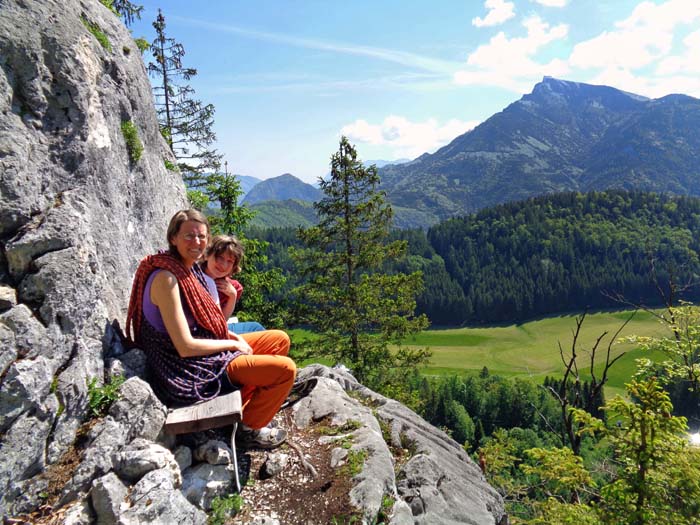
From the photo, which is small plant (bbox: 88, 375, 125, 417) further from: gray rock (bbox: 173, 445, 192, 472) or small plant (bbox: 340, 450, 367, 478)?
small plant (bbox: 340, 450, 367, 478)

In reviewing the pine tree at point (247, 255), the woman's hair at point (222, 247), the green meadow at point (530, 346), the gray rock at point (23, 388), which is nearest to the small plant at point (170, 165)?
the woman's hair at point (222, 247)

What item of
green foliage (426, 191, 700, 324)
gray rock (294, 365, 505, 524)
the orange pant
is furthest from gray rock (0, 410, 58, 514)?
green foliage (426, 191, 700, 324)

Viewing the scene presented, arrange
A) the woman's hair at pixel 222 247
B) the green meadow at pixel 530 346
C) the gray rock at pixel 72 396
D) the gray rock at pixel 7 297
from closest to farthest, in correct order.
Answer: the gray rock at pixel 7 297 < the gray rock at pixel 72 396 < the woman's hair at pixel 222 247 < the green meadow at pixel 530 346

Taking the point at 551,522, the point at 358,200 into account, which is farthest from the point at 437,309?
the point at 551,522

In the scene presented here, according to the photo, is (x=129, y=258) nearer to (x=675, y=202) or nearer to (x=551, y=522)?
(x=551, y=522)

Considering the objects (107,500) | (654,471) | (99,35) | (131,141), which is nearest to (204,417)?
(107,500)

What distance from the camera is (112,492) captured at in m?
4.14

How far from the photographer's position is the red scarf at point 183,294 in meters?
5.24

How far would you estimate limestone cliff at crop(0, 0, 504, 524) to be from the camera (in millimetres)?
4184

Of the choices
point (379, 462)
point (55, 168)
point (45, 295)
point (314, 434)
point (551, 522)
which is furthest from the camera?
point (551, 522)

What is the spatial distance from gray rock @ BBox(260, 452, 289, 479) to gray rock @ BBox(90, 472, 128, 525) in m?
2.02

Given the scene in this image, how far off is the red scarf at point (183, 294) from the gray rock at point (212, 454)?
1.38 metres

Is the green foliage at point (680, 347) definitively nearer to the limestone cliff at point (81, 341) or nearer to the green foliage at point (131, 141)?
the limestone cliff at point (81, 341)

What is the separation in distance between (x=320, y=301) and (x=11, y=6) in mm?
16733
